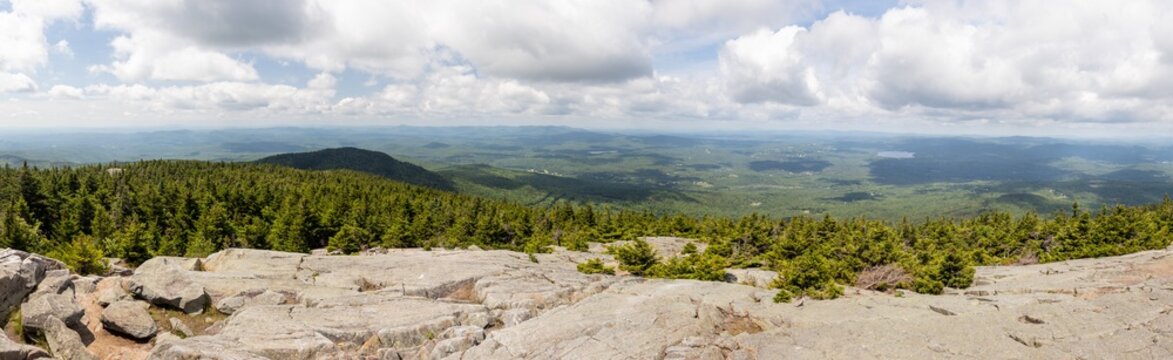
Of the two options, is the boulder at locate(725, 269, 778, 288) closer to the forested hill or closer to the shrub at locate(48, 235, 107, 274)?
the forested hill

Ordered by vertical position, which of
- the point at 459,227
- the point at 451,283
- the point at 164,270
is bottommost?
the point at 459,227

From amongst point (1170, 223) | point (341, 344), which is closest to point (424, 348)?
point (341, 344)

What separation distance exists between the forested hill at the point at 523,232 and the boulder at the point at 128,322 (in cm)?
1339

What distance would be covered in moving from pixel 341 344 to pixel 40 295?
53.9 feet

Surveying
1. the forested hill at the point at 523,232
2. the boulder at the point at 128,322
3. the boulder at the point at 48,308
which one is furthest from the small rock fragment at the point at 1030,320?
the boulder at the point at 48,308

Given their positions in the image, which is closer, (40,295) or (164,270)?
(40,295)

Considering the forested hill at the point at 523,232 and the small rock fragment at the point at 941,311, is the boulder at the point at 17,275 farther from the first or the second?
the small rock fragment at the point at 941,311

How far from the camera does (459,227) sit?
77312mm

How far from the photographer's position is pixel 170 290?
87.0 feet

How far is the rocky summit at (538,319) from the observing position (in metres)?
19.9

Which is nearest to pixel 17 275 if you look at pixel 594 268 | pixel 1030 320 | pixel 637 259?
pixel 594 268

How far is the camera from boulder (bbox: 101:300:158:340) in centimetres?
2305

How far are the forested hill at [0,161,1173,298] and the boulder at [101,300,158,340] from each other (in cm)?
1339

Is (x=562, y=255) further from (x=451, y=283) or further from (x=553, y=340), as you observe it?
(x=553, y=340)
